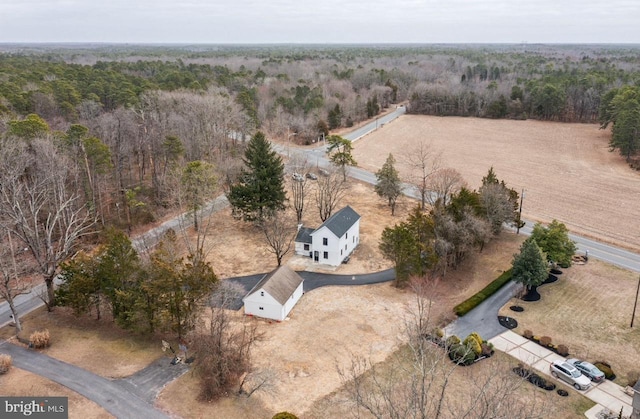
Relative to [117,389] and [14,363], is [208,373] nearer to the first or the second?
[117,389]

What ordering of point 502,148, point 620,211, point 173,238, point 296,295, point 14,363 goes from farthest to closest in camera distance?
1. point 502,148
2. point 620,211
3. point 173,238
4. point 296,295
5. point 14,363

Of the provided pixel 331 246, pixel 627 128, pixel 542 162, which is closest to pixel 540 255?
pixel 331 246

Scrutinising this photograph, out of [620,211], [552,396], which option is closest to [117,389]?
[552,396]

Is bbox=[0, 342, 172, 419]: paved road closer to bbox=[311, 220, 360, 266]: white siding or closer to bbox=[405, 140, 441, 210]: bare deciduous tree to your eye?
bbox=[311, 220, 360, 266]: white siding

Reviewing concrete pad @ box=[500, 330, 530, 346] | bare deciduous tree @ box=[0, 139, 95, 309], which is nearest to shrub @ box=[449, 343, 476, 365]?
concrete pad @ box=[500, 330, 530, 346]

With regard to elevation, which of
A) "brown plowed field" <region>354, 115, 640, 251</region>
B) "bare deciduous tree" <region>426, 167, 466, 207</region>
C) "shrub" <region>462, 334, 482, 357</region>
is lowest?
"shrub" <region>462, 334, 482, 357</region>
